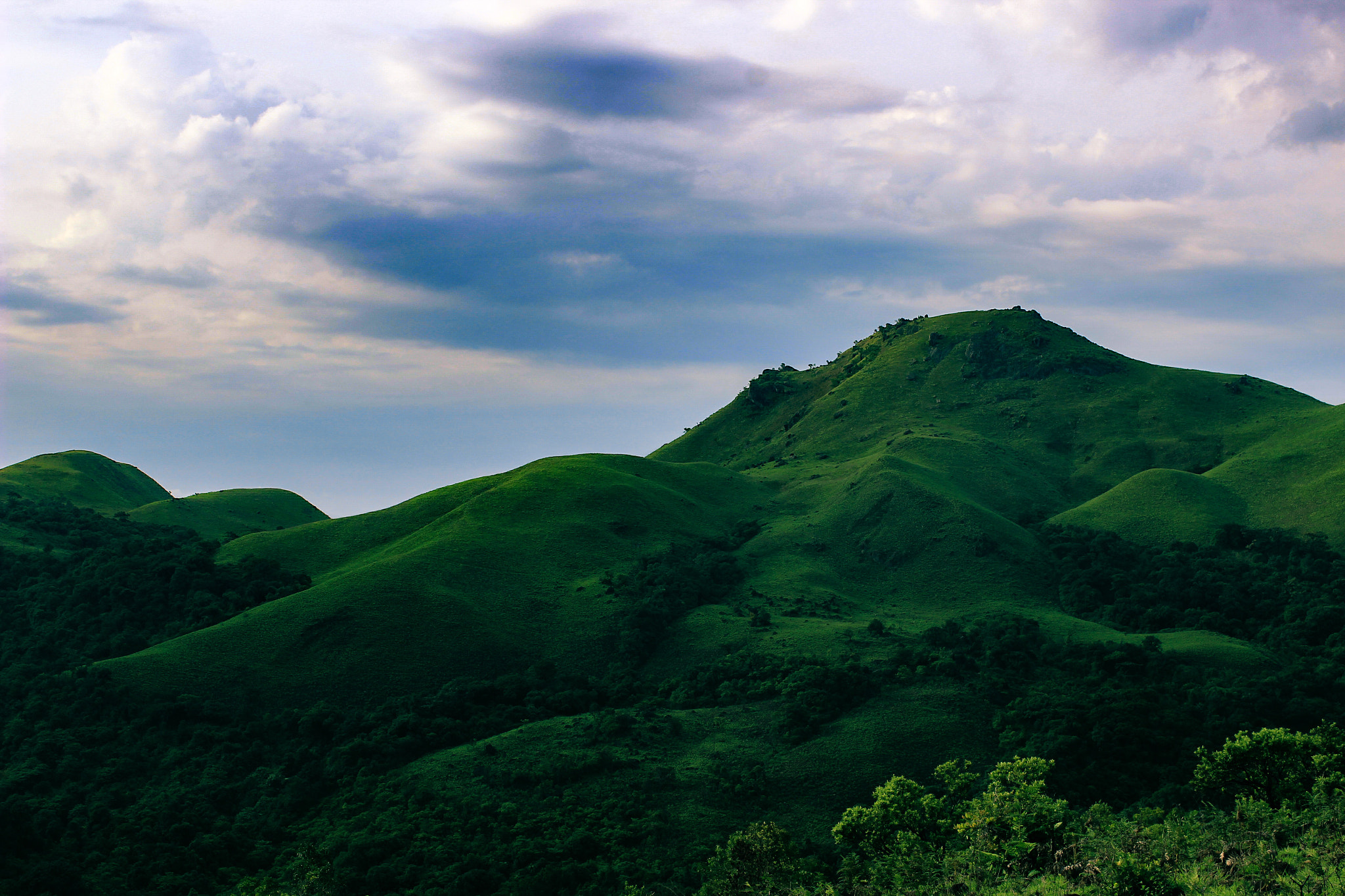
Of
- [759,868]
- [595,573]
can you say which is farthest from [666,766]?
[595,573]

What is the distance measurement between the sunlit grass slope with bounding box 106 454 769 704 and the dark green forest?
182 inches

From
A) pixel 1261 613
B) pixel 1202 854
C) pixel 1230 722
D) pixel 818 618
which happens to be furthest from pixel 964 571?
pixel 1202 854

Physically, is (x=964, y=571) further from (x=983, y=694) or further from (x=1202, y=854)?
(x=1202, y=854)

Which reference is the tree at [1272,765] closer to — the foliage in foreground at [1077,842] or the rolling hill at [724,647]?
the foliage in foreground at [1077,842]

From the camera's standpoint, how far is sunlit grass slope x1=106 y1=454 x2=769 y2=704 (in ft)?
413

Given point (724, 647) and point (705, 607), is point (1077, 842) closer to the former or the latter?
point (724, 647)

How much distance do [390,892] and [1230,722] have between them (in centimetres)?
8691

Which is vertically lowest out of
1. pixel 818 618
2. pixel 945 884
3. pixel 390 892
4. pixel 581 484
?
pixel 390 892

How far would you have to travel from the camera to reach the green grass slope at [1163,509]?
174625 millimetres

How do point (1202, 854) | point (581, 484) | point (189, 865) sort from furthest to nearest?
1. point (581, 484)
2. point (189, 865)
3. point (1202, 854)

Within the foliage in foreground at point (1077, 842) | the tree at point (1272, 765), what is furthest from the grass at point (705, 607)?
the tree at point (1272, 765)

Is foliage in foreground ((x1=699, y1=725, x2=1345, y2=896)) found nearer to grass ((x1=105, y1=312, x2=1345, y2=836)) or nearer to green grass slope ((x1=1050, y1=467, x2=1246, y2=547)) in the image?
grass ((x1=105, y1=312, x2=1345, y2=836))

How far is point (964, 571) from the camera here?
161 m

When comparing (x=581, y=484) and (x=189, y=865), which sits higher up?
(x=581, y=484)
